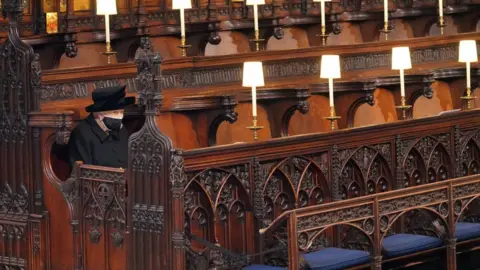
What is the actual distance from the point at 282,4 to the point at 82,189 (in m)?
5.87

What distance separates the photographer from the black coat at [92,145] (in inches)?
363

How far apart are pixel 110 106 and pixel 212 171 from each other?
96 centimetres

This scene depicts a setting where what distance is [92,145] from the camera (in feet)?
30.3

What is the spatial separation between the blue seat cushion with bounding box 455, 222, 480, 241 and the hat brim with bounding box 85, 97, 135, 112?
92.3 inches

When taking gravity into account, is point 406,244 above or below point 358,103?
below

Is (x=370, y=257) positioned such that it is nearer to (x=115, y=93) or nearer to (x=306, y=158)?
(x=306, y=158)

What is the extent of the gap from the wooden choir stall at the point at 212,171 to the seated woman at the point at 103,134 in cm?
15

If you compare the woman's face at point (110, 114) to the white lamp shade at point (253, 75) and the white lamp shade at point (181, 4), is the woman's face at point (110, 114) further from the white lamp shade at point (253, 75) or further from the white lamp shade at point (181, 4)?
the white lamp shade at point (181, 4)

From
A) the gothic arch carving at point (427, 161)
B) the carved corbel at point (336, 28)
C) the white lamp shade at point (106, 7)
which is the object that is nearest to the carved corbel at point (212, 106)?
the white lamp shade at point (106, 7)

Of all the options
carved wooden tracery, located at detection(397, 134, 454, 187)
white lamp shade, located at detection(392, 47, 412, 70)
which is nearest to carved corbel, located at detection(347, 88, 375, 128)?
white lamp shade, located at detection(392, 47, 412, 70)

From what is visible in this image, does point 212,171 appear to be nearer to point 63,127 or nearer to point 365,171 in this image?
point 63,127

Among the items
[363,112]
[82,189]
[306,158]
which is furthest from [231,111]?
[363,112]

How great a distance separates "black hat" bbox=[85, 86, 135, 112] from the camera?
30.4 feet

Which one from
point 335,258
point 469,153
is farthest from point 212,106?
point 335,258
